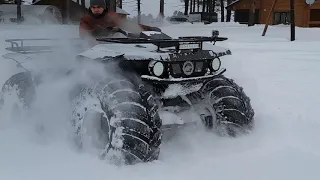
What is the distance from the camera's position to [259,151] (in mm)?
4348

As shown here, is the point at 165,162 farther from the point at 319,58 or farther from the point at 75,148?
the point at 319,58

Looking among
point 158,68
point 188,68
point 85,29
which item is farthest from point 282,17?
point 158,68

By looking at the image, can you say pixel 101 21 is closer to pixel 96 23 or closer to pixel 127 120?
pixel 96 23

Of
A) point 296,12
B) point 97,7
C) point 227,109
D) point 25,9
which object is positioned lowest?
point 227,109

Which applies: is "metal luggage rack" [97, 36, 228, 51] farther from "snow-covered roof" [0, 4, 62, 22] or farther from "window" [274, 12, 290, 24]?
"snow-covered roof" [0, 4, 62, 22]

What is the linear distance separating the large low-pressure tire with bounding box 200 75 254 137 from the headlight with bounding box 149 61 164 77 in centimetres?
96

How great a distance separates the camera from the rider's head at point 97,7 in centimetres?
582

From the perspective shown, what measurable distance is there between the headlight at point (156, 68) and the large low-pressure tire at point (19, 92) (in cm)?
187

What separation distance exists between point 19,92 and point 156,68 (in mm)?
2189

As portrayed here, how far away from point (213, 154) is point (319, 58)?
7410 millimetres

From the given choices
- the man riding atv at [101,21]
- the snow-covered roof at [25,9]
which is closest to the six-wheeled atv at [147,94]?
the man riding atv at [101,21]

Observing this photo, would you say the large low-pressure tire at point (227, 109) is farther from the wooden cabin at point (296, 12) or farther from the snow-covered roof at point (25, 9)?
the snow-covered roof at point (25, 9)

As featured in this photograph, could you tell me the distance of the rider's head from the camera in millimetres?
5824

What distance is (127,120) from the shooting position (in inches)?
151
